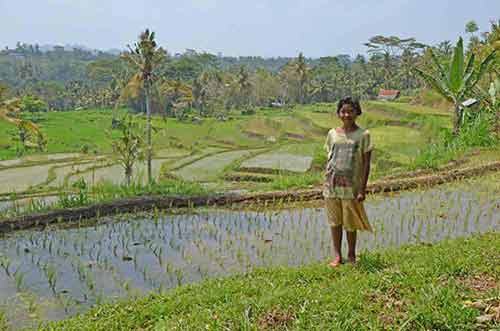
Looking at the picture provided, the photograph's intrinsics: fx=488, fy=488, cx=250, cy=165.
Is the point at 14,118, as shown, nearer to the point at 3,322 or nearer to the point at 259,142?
the point at 3,322

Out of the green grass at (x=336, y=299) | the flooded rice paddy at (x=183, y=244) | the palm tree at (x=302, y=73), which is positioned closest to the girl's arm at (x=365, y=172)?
the green grass at (x=336, y=299)

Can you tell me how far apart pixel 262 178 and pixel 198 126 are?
23356 mm

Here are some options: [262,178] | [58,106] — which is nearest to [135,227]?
[262,178]

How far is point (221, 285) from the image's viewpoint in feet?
13.0

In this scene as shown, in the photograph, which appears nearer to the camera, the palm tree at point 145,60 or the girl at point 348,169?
the girl at point 348,169

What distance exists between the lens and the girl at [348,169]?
13.5 ft

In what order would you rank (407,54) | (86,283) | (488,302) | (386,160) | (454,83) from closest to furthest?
(488,302) < (86,283) < (454,83) < (386,160) < (407,54)

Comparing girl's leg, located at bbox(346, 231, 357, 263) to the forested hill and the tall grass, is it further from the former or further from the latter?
the forested hill

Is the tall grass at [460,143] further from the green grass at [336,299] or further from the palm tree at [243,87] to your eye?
the palm tree at [243,87]

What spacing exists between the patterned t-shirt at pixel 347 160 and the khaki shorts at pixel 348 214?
64 mm

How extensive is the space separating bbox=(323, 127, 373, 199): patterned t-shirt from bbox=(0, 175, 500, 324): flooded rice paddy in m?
1.23

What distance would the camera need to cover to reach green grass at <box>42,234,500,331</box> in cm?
285

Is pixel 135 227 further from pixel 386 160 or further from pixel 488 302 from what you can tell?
pixel 386 160

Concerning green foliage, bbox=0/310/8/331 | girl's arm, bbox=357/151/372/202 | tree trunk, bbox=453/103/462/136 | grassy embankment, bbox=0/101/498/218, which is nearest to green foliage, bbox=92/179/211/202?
grassy embankment, bbox=0/101/498/218
